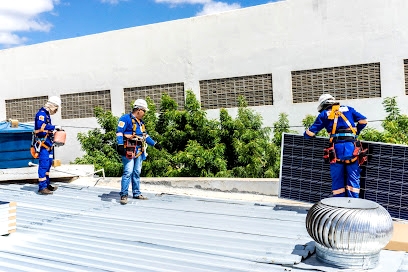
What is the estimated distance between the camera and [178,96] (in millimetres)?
14883

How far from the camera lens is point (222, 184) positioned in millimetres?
9719

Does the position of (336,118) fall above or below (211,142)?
above

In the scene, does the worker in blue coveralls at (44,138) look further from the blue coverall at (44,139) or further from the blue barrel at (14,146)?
the blue barrel at (14,146)

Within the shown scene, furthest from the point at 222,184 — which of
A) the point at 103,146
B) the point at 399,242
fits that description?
the point at 399,242

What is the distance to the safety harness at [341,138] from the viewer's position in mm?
5738

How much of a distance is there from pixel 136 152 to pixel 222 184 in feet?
9.73

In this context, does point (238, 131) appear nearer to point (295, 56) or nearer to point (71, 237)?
point (295, 56)

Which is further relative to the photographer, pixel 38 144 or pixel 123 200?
pixel 38 144

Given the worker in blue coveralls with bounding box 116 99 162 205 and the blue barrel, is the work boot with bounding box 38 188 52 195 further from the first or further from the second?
the blue barrel

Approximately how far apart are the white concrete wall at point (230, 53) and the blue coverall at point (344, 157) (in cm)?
683

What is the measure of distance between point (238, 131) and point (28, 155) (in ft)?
16.9

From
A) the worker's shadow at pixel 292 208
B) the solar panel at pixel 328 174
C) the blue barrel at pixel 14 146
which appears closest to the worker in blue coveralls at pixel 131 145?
the worker's shadow at pixel 292 208

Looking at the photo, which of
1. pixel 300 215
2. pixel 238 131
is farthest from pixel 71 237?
pixel 238 131

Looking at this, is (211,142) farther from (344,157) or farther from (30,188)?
(344,157)
